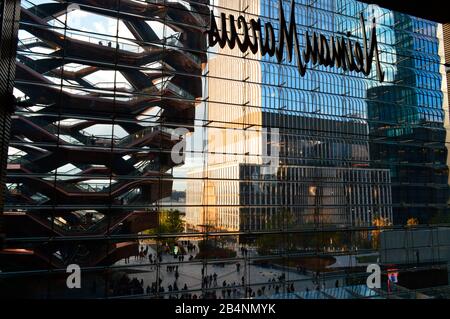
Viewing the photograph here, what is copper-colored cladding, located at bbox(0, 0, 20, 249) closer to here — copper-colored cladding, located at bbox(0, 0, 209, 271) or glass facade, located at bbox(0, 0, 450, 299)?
glass facade, located at bbox(0, 0, 450, 299)

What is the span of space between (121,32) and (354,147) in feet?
21.3

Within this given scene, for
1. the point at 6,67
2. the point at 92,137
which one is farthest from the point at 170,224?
the point at 6,67

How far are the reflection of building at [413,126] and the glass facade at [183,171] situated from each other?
2.4 inches

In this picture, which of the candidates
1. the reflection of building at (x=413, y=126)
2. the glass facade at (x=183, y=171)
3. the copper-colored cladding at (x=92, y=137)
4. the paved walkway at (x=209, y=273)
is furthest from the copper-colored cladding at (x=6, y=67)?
the reflection of building at (x=413, y=126)

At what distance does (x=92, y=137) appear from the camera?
6781mm

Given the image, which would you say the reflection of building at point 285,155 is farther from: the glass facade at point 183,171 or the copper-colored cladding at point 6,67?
the copper-colored cladding at point 6,67

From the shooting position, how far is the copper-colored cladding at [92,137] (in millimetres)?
6109

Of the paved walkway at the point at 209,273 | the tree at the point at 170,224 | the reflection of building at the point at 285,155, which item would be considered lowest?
the paved walkway at the point at 209,273

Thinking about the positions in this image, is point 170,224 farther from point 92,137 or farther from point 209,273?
point 92,137

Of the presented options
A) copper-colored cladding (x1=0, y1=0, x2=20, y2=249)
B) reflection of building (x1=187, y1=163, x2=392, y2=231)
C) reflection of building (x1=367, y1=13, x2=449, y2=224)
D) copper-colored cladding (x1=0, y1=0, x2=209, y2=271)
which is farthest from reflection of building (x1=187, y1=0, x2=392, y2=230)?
copper-colored cladding (x1=0, y1=0, x2=20, y2=249)

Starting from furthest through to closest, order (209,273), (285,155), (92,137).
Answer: (285,155), (209,273), (92,137)

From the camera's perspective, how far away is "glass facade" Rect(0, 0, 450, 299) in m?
6.25

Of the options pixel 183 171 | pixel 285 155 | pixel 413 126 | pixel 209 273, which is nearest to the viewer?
pixel 209 273

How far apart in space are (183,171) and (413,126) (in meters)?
7.18
